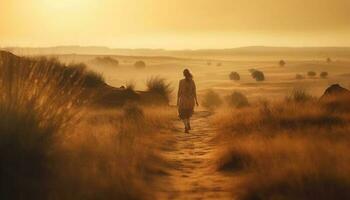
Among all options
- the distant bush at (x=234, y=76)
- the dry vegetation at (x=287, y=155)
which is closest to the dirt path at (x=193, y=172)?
the dry vegetation at (x=287, y=155)

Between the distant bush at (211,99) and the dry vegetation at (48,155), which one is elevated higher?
the dry vegetation at (48,155)

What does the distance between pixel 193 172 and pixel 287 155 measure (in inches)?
68.0

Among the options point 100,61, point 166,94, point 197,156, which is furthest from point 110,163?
point 100,61

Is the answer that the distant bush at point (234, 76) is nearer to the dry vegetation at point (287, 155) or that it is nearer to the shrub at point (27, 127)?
the dry vegetation at point (287, 155)

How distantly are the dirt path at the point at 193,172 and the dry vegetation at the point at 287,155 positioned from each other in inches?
11.3

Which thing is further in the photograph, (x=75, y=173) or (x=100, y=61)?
(x=100, y=61)

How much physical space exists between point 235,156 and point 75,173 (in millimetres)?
4015

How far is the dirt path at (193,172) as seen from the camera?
30.3 feet

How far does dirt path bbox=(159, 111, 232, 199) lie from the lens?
9234 millimetres

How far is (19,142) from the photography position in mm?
8406

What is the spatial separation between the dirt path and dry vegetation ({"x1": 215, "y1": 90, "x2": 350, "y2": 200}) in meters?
0.29

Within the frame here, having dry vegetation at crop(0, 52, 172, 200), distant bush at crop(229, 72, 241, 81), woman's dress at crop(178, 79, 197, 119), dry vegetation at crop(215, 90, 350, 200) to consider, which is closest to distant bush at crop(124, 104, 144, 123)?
woman's dress at crop(178, 79, 197, 119)

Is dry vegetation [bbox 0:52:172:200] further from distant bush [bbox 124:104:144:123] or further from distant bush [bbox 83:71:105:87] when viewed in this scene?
distant bush [bbox 83:71:105:87]

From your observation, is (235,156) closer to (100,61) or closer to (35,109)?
(35,109)
